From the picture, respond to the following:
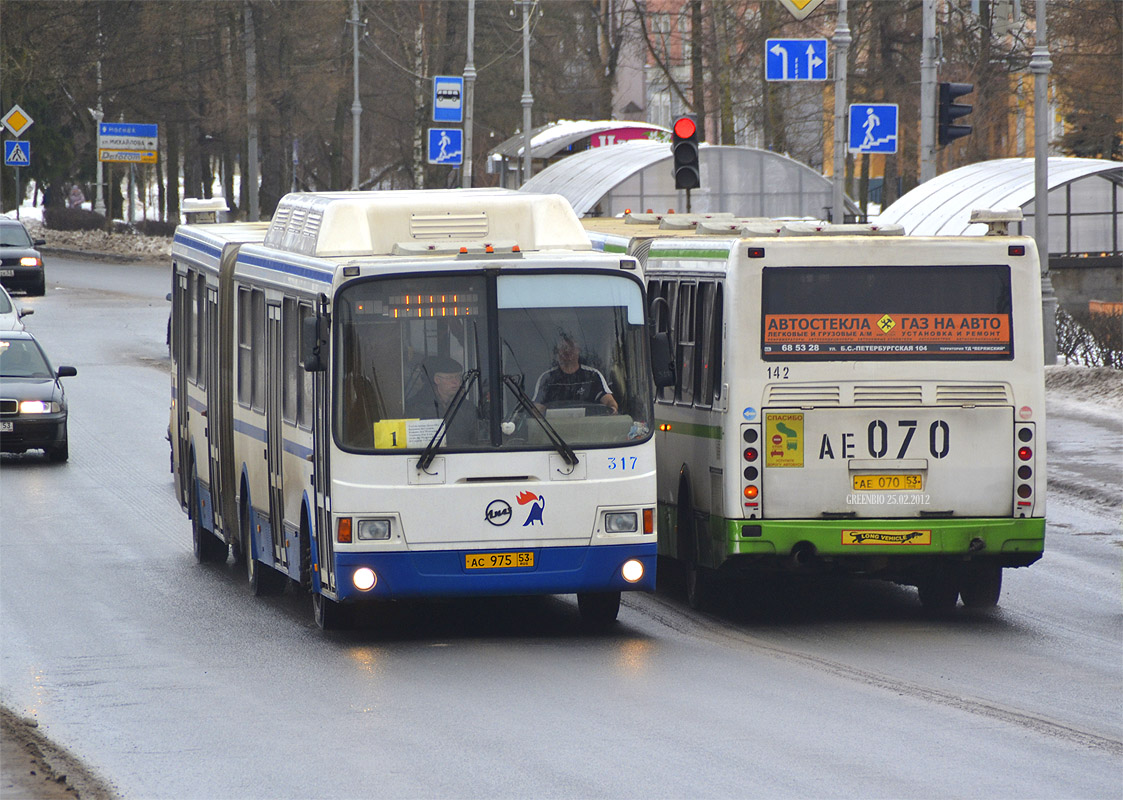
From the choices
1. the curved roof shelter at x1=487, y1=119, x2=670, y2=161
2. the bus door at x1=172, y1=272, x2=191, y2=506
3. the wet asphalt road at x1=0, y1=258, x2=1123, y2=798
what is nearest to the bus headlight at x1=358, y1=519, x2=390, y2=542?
the wet asphalt road at x1=0, y1=258, x2=1123, y2=798

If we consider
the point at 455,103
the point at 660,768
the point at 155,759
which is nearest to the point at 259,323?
the point at 155,759

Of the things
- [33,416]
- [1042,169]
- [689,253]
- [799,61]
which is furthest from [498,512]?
[799,61]

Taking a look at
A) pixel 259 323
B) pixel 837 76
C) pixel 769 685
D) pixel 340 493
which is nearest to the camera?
pixel 769 685

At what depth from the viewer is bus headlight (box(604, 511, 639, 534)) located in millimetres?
12055

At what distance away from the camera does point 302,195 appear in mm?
14352

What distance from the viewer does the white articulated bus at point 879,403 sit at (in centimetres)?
1288

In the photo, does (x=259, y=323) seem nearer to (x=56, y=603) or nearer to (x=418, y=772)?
(x=56, y=603)

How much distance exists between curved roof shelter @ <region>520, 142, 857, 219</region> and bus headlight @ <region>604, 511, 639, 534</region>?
40.0m

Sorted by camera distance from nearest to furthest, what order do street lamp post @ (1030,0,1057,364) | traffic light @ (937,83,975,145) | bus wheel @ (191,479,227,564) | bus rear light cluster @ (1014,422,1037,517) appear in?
1. bus rear light cluster @ (1014,422,1037,517)
2. bus wheel @ (191,479,227,564)
3. traffic light @ (937,83,975,145)
4. street lamp post @ (1030,0,1057,364)

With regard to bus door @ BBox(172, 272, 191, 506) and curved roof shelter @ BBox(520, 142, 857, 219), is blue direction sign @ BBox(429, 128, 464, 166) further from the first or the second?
bus door @ BBox(172, 272, 191, 506)

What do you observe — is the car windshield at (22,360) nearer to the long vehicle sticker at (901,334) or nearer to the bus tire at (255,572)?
the bus tire at (255,572)

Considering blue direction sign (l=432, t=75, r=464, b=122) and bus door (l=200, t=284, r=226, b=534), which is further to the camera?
blue direction sign (l=432, t=75, r=464, b=122)

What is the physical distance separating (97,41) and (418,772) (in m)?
60.3

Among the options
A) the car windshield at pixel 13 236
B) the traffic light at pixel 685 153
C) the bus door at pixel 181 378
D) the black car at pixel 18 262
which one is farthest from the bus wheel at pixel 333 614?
the car windshield at pixel 13 236
